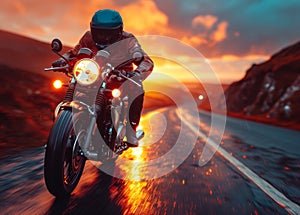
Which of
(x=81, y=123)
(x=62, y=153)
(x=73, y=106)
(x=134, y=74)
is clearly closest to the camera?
(x=62, y=153)

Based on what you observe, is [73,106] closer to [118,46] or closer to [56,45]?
[56,45]

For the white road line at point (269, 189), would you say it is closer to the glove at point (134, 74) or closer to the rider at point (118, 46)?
the rider at point (118, 46)

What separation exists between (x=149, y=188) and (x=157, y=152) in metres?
2.55

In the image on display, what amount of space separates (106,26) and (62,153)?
72.9 inches

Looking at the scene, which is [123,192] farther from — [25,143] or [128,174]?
[25,143]

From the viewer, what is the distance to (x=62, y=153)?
2695mm

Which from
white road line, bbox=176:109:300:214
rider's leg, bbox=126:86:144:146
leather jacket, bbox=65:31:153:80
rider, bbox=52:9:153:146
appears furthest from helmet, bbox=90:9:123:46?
white road line, bbox=176:109:300:214

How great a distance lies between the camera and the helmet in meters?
3.73

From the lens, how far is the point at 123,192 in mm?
3277

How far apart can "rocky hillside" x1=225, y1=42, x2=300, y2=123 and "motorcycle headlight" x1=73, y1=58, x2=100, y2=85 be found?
23872 millimetres

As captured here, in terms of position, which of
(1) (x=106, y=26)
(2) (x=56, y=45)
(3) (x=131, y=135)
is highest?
(1) (x=106, y=26)

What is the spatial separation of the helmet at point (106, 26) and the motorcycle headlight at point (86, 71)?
945 millimetres

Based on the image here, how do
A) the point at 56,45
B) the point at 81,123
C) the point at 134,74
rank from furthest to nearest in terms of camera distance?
the point at 134,74, the point at 56,45, the point at 81,123

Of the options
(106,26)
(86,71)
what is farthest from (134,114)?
(86,71)
